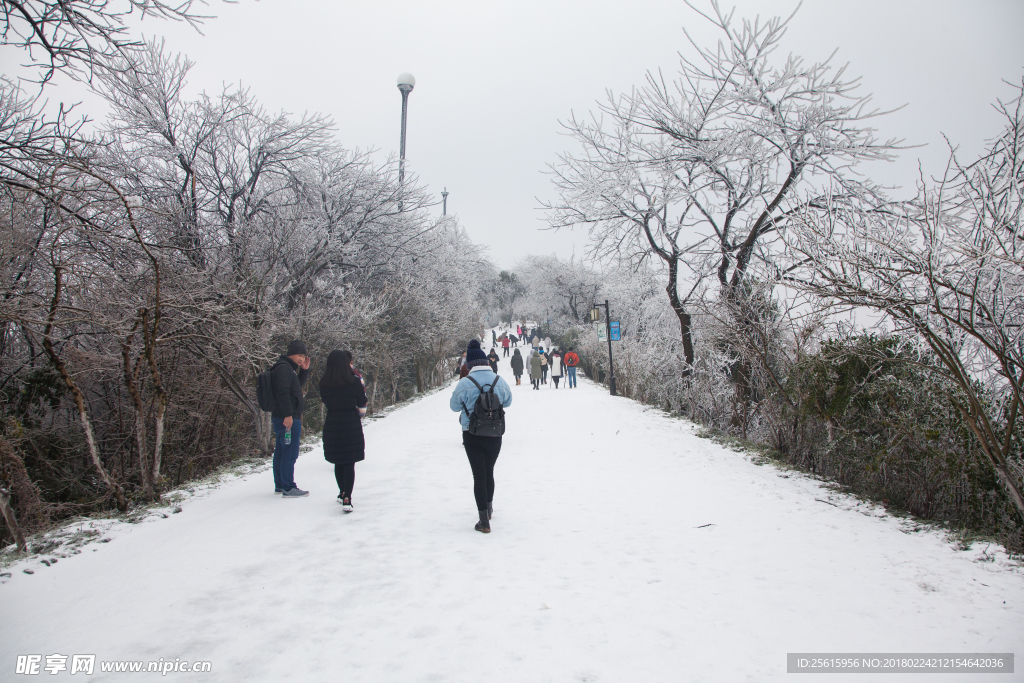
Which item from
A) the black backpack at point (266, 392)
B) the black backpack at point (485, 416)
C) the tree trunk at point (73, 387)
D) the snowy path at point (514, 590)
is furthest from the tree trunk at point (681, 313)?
the tree trunk at point (73, 387)

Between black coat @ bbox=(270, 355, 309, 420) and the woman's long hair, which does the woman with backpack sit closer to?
black coat @ bbox=(270, 355, 309, 420)

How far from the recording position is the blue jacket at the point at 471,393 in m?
5.34

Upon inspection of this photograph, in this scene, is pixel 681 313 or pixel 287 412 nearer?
pixel 287 412

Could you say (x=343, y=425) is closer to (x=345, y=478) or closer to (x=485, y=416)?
(x=345, y=478)

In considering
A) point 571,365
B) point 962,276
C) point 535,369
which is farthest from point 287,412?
point 571,365

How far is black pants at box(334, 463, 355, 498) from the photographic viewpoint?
228 inches

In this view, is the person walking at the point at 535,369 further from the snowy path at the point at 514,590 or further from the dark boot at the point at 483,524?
the dark boot at the point at 483,524

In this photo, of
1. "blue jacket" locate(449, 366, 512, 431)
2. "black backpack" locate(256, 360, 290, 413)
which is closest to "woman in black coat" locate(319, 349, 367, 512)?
"black backpack" locate(256, 360, 290, 413)

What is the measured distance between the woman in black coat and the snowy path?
1.41 feet

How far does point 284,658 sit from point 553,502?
3.67 metres

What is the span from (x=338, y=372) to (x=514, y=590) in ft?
10.5

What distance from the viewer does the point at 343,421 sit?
588 centimetres

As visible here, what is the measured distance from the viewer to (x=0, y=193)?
530cm

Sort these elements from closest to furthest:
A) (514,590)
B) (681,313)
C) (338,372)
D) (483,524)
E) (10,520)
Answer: (514,590) < (10,520) < (483,524) < (338,372) < (681,313)
